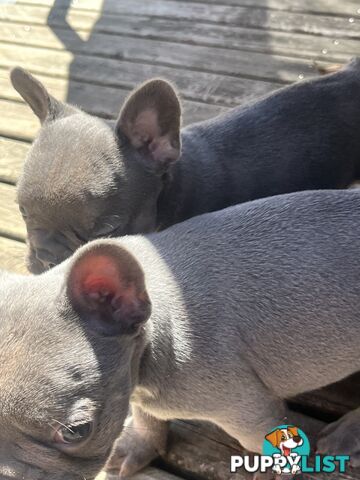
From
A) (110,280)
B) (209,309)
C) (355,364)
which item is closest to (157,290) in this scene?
(209,309)

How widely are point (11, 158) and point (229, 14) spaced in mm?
2302

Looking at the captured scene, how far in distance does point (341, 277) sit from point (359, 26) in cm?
325

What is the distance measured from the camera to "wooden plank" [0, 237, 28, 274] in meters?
3.67

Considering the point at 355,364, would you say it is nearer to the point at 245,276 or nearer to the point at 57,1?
the point at 245,276

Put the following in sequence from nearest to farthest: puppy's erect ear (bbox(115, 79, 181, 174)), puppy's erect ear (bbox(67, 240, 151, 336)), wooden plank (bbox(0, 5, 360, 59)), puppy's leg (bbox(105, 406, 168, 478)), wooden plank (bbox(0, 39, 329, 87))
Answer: puppy's erect ear (bbox(67, 240, 151, 336)), puppy's leg (bbox(105, 406, 168, 478)), puppy's erect ear (bbox(115, 79, 181, 174)), wooden plank (bbox(0, 39, 329, 87)), wooden plank (bbox(0, 5, 360, 59))

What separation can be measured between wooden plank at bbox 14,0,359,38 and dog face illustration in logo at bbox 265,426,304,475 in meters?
3.35

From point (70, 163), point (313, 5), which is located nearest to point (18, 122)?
point (70, 163)

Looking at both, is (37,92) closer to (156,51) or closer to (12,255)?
(12,255)

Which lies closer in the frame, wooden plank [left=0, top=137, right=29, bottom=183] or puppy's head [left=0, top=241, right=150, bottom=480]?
puppy's head [left=0, top=241, right=150, bottom=480]

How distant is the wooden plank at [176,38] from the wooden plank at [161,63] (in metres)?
0.07

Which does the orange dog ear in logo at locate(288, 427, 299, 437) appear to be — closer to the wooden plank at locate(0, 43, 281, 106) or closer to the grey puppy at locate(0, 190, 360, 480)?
the grey puppy at locate(0, 190, 360, 480)

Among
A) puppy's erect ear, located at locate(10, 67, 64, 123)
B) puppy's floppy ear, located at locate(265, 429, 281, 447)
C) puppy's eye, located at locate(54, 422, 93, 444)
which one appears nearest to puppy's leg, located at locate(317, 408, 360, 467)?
puppy's floppy ear, located at locate(265, 429, 281, 447)

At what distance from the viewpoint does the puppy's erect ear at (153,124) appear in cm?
280

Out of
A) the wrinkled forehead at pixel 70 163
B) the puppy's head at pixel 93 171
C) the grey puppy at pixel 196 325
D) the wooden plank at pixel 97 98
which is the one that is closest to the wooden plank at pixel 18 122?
the wooden plank at pixel 97 98
